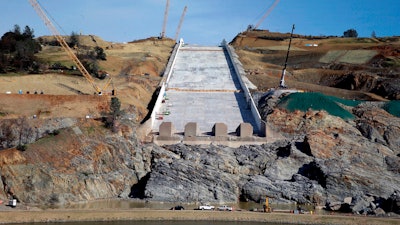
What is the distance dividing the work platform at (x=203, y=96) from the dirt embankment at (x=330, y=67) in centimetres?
348

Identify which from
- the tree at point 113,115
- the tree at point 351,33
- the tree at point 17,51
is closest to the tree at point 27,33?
the tree at point 17,51

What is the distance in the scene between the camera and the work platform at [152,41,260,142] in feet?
226

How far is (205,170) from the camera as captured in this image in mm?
54250

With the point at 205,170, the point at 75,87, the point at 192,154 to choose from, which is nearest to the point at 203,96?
the point at 75,87

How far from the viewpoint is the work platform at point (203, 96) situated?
226ft

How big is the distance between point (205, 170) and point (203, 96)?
24942 mm

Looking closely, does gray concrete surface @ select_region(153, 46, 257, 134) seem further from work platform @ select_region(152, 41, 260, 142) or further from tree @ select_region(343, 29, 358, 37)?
tree @ select_region(343, 29, 358, 37)

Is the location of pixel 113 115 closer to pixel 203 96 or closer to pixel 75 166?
pixel 75 166

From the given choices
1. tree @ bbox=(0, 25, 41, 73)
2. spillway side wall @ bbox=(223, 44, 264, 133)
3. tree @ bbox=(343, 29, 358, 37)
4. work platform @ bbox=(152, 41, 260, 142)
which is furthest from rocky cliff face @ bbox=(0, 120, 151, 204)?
tree @ bbox=(343, 29, 358, 37)

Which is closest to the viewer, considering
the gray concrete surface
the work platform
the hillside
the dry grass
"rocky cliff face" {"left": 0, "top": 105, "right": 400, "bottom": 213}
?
the dry grass

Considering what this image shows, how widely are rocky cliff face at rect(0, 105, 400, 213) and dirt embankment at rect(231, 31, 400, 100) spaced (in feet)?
60.2

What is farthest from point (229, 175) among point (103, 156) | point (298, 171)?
point (103, 156)

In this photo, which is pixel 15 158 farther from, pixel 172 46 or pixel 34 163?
pixel 172 46

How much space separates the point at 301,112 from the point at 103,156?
20532mm
